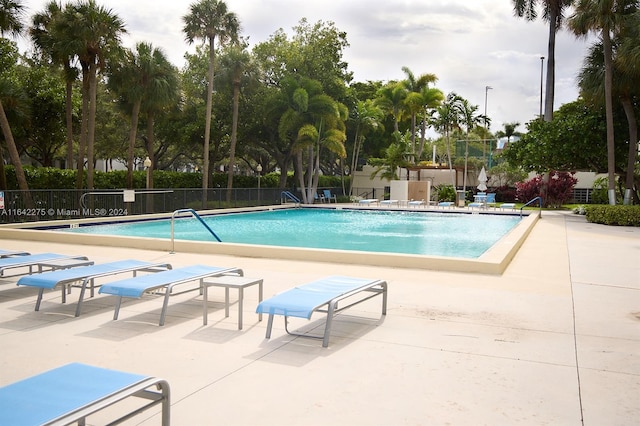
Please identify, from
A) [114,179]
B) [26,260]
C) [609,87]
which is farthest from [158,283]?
[609,87]

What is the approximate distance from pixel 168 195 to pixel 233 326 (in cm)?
1887

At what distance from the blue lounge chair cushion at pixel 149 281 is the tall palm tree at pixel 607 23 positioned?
20.9 metres

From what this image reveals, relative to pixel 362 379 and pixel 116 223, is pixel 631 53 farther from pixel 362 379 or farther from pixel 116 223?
pixel 362 379

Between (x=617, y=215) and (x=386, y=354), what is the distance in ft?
65.1

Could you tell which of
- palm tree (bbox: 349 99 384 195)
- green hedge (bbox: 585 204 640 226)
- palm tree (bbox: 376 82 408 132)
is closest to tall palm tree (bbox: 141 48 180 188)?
palm tree (bbox: 349 99 384 195)

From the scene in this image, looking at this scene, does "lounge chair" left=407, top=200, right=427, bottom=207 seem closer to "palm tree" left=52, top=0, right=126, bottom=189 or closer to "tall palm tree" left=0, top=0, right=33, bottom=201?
"palm tree" left=52, top=0, right=126, bottom=189

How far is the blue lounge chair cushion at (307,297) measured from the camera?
5.11 meters

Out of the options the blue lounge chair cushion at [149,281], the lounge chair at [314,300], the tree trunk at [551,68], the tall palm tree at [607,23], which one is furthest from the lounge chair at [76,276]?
the tree trunk at [551,68]

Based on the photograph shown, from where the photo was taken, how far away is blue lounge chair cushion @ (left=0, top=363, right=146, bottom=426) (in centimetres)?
268

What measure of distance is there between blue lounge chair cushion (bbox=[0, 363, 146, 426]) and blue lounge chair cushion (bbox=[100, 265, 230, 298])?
264 cm

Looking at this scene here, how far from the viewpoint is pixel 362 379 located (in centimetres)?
445

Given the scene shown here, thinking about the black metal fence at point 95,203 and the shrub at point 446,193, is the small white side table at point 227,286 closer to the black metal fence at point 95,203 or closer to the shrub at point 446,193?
the black metal fence at point 95,203

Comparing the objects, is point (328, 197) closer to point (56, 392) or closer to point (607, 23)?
point (607, 23)

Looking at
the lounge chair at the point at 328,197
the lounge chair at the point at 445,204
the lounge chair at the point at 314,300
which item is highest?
the lounge chair at the point at 328,197
